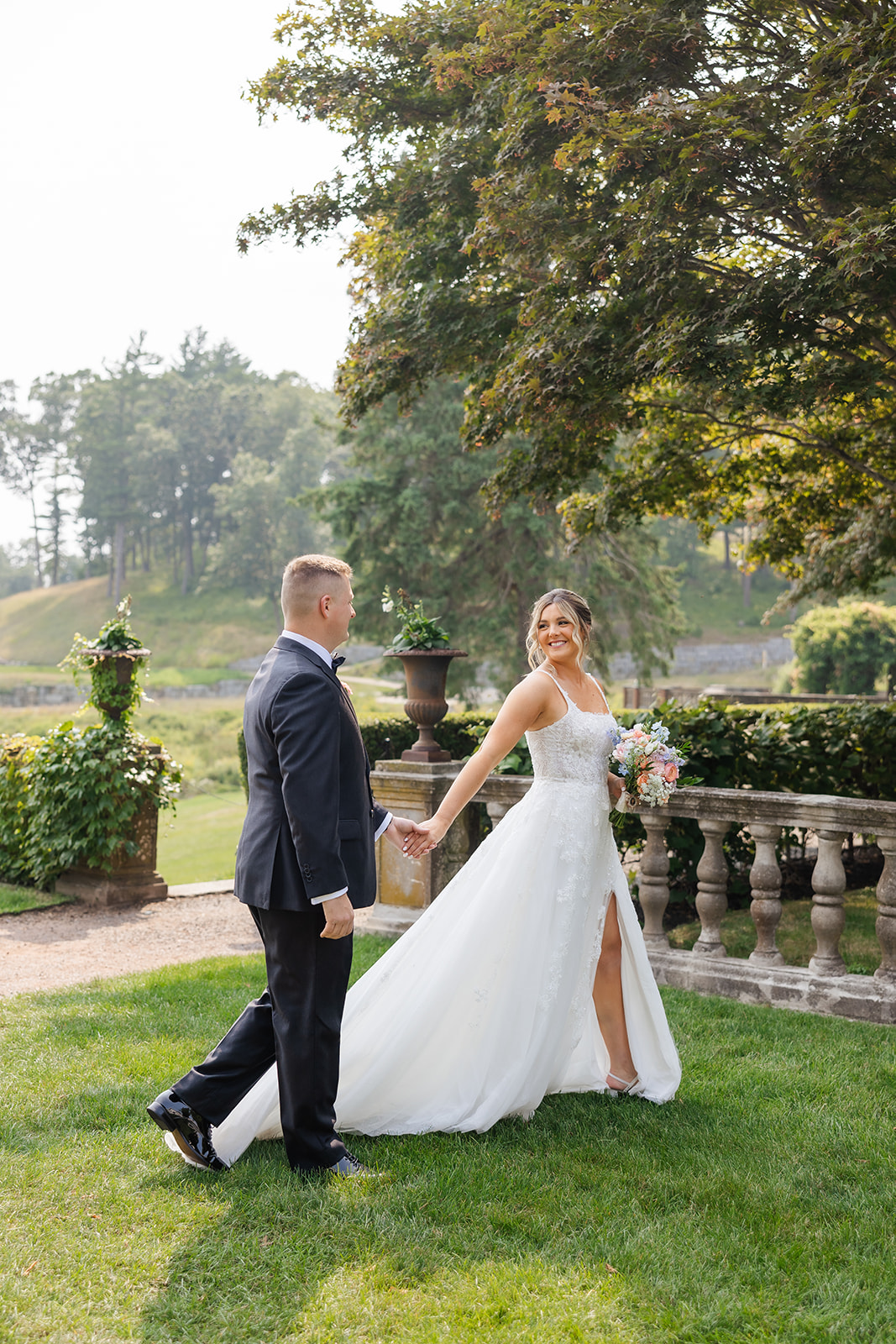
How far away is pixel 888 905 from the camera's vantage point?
5027 mm

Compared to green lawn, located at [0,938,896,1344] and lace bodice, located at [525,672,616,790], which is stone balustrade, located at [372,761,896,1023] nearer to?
green lawn, located at [0,938,896,1344]

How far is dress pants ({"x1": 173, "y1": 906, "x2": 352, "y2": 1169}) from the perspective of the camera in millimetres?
3320

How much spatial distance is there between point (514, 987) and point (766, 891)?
84.6 inches

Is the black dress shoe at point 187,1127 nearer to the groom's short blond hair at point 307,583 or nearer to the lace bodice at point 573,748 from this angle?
the groom's short blond hair at point 307,583

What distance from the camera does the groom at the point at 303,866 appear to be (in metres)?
3.17

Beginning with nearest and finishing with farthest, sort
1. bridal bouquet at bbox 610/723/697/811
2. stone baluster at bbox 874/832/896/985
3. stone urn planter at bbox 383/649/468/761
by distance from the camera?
bridal bouquet at bbox 610/723/697/811, stone baluster at bbox 874/832/896/985, stone urn planter at bbox 383/649/468/761

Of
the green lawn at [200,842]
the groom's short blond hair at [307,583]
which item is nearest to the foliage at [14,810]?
the green lawn at [200,842]

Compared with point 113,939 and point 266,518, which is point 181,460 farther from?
point 113,939

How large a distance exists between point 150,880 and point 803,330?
7054 mm

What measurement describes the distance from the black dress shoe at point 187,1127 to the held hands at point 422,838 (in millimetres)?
1146

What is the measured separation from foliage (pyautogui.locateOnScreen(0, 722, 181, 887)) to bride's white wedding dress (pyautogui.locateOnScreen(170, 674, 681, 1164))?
555cm

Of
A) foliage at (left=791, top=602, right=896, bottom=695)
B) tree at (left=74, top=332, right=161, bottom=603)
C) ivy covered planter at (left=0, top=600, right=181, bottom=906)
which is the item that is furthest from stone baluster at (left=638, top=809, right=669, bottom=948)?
tree at (left=74, top=332, right=161, bottom=603)

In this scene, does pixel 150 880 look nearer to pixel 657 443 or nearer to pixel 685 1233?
pixel 657 443

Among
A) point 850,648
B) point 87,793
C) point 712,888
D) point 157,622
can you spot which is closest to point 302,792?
point 712,888
